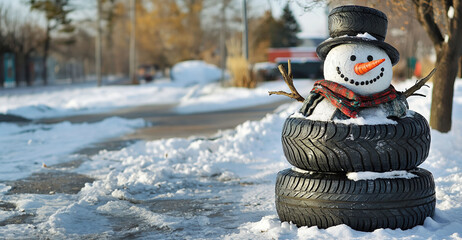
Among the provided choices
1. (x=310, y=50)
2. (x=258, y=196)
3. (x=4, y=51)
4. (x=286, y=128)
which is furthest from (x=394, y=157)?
(x=310, y=50)

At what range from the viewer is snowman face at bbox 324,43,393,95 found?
17.3ft

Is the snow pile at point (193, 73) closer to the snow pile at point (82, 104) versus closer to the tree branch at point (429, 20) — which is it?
the snow pile at point (82, 104)

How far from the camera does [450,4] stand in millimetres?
10344

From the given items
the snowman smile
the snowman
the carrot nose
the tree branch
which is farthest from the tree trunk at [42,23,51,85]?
the carrot nose

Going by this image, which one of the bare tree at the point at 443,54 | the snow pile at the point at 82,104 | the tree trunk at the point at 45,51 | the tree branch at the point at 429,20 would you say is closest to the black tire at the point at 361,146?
the bare tree at the point at 443,54

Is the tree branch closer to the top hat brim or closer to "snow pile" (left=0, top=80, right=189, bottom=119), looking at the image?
the top hat brim

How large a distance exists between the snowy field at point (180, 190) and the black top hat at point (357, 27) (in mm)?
1603

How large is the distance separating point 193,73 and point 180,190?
4061 centimetres

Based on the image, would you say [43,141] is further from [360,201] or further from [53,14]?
[53,14]

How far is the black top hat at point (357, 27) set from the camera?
5344mm

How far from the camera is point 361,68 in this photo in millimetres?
5227

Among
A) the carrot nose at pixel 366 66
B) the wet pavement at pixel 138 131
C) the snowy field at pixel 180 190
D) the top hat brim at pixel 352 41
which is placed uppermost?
the top hat brim at pixel 352 41

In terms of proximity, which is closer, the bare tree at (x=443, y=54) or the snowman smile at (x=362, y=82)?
the snowman smile at (x=362, y=82)

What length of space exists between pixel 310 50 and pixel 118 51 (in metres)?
31.8
